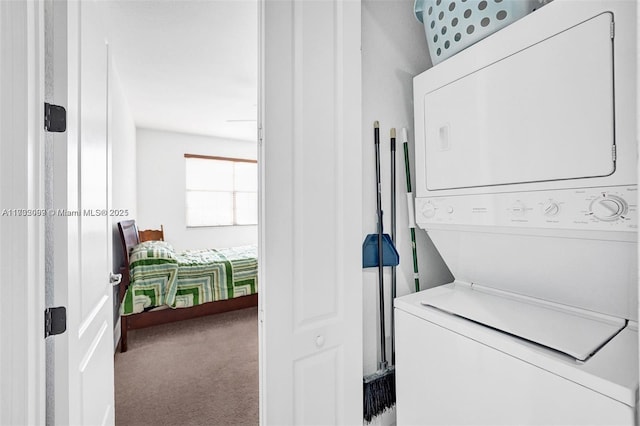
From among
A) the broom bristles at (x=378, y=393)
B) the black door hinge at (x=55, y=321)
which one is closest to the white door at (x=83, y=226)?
the black door hinge at (x=55, y=321)

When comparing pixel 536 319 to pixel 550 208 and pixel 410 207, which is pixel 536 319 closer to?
pixel 550 208

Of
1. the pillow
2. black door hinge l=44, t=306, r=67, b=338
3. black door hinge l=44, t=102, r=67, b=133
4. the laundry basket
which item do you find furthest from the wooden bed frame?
the laundry basket

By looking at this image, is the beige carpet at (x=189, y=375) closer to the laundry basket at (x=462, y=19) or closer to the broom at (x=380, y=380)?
the broom at (x=380, y=380)

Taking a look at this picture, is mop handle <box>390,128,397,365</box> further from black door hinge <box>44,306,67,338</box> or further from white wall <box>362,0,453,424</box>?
black door hinge <box>44,306,67,338</box>

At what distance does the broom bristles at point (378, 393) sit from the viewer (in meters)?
1.37

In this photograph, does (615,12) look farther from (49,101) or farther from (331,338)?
(49,101)

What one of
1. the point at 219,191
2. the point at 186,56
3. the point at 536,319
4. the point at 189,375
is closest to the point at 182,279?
the point at 189,375

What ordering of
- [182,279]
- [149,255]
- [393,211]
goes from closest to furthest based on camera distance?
1. [393,211]
2. [149,255]
3. [182,279]

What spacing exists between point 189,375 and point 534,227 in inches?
99.0

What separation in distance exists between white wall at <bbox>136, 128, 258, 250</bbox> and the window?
133mm

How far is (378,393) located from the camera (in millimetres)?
1403
